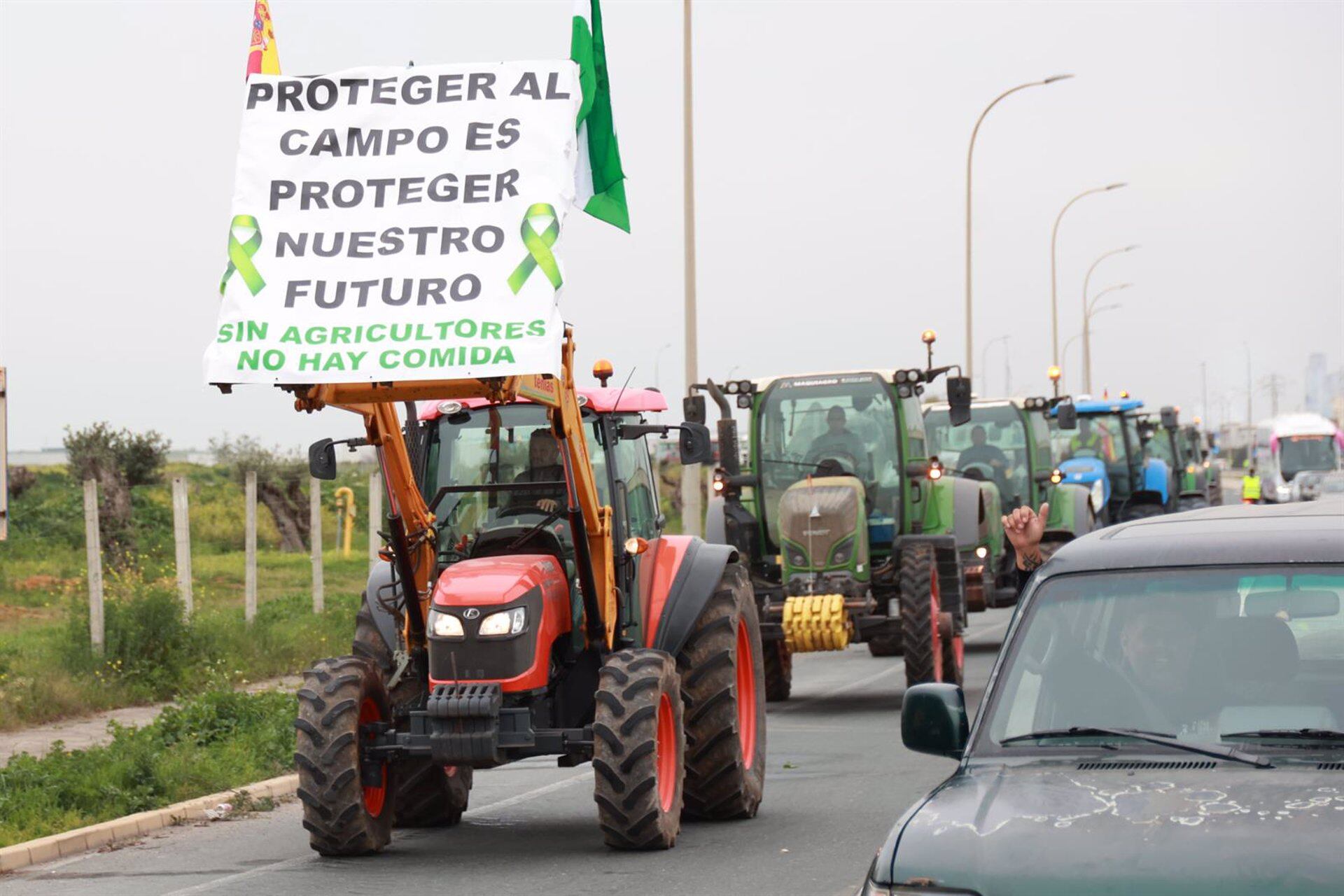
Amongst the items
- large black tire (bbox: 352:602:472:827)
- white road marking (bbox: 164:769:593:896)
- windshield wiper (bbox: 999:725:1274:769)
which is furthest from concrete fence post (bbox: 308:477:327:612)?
windshield wiper (bbox: 999:725:1274:769)

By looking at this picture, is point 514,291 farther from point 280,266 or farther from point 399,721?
point 399,721

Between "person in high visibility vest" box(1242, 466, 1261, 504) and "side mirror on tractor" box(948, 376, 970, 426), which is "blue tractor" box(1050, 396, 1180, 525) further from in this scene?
"person in high visibility vest" box(1242, 466, 1261, 504)

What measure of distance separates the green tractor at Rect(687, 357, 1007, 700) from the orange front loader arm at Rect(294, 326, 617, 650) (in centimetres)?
651

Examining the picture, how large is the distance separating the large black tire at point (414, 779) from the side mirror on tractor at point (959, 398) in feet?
23.8

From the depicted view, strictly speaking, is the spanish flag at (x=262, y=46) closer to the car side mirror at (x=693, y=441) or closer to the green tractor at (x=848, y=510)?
the car side mirror at (x=693, y=441)

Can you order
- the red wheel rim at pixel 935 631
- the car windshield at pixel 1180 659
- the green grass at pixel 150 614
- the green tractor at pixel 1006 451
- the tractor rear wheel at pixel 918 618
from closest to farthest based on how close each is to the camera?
the car windshield at pixel 1180 659 < the tractor rear wheel at pixel 918 618 < the red wheel rim at pixel 935 631 < the green grass at pixel 150 614 < the green tractor at pixel 1006 451

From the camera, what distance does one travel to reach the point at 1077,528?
87.5ft

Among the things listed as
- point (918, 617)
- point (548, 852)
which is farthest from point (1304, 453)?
point (548, 852)

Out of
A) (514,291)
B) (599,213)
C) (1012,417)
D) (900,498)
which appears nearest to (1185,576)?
(514,291)

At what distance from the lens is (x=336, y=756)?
9.72 m

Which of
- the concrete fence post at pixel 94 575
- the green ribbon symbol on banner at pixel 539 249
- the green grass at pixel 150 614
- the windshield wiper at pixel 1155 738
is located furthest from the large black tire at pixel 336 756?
the concrete fence post at pixel 94 575

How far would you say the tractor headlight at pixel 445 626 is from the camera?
980 centimetres

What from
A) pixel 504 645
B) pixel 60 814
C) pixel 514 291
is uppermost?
pixel 514 291

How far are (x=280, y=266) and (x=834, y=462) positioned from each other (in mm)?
9137
